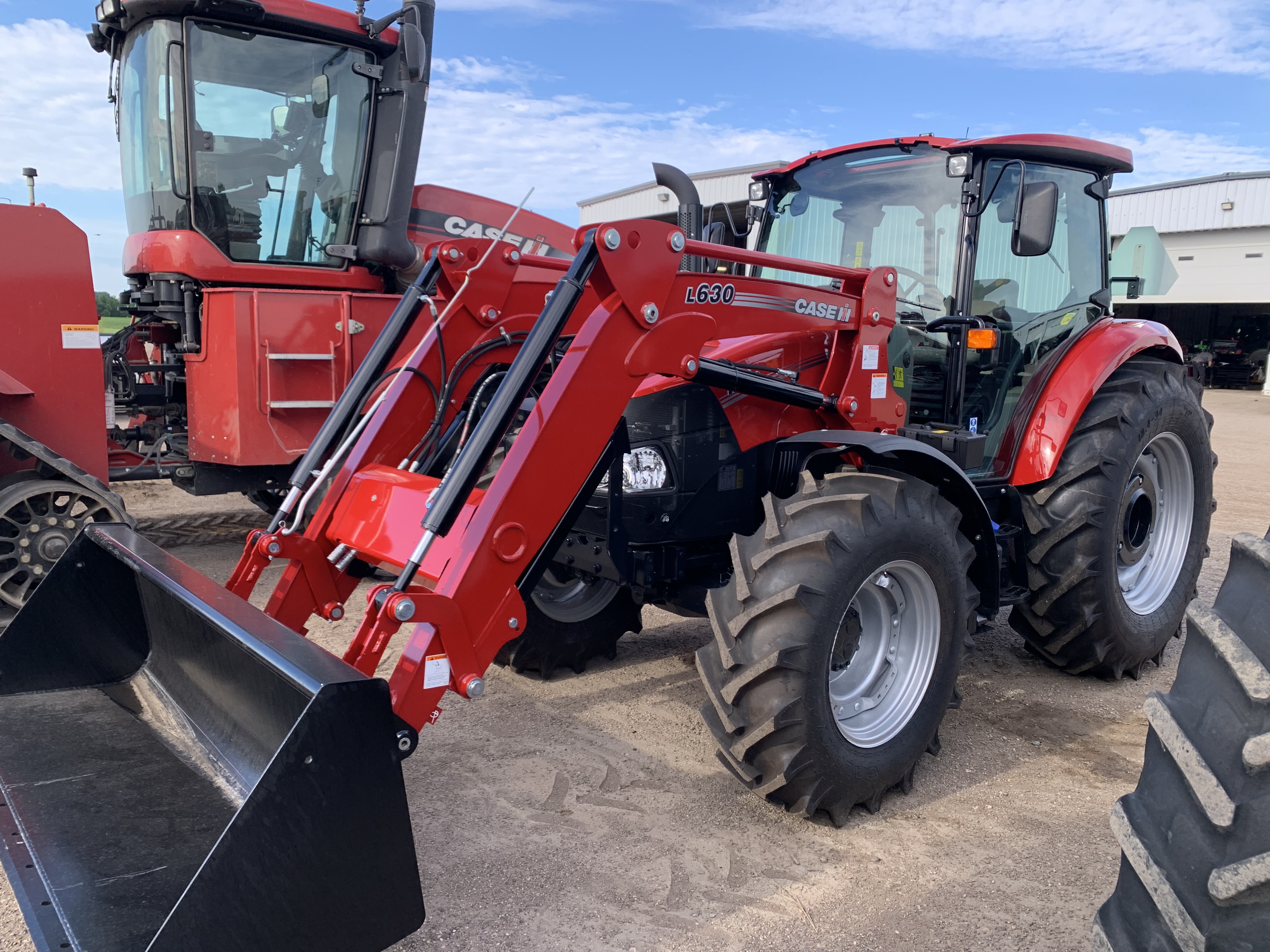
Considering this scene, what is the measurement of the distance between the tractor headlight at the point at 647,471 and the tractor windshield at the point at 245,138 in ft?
12.1

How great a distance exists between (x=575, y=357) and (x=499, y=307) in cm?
105

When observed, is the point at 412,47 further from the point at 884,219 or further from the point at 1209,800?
the point at 1209,800

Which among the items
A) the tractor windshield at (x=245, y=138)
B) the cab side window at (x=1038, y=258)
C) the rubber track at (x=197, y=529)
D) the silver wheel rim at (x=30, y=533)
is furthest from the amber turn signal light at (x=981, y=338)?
the rubber track at (x=197, y=529)

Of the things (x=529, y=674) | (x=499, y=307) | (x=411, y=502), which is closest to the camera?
(x=411, y=502)

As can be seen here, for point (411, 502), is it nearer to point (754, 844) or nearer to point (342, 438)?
point (342, 438)

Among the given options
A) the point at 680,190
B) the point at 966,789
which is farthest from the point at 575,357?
the point at 966,789

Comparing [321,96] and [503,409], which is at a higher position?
[321,96]

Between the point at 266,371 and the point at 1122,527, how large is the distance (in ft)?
15.7

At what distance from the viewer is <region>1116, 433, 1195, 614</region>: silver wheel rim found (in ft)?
14.9

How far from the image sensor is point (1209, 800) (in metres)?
1.48

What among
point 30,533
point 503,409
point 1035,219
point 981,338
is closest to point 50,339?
point 30,533

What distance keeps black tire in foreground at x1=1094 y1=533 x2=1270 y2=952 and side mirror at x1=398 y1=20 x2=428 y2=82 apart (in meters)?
5.61

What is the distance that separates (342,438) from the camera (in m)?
3.31

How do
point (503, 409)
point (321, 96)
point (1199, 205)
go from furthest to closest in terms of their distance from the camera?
point (1199, 205) < point (321, 96) < point (503, 409)
